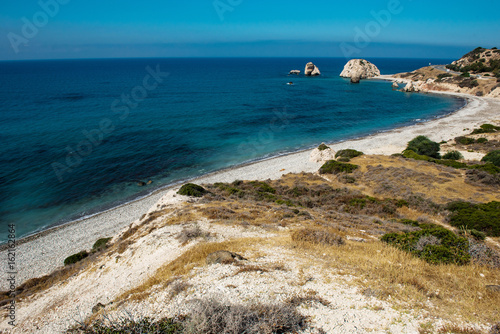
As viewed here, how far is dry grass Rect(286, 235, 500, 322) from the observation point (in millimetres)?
7184

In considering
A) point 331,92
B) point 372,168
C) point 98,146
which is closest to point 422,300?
point 372,168

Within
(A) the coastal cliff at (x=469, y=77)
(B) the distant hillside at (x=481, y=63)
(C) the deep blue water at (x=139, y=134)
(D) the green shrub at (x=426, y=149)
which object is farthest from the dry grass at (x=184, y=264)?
(B) the distant hillside at (x=481, y=63)

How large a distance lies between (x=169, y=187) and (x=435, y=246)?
27.9 metres

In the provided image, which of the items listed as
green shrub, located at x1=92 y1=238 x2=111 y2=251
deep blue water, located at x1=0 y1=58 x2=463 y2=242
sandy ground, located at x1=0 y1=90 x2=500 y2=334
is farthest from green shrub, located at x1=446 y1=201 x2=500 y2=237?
deep blue water, located at x1=0 y1=58 x2=463 y2=242

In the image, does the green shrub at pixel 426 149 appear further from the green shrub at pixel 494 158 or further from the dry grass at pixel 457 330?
the dry grass at pixel 457 330

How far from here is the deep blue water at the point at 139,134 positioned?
30.2 m

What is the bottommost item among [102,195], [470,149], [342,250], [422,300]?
[102,195]

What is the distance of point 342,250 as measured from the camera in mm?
11320

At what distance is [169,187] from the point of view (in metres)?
32.2

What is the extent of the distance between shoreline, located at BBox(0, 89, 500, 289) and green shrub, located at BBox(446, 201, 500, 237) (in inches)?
714

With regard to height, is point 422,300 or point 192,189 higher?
point 422,300

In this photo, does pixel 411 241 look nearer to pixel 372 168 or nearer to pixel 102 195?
pixel 372 168

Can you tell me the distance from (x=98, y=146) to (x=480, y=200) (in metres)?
49.7

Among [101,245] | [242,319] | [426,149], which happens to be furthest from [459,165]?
[101,245]
